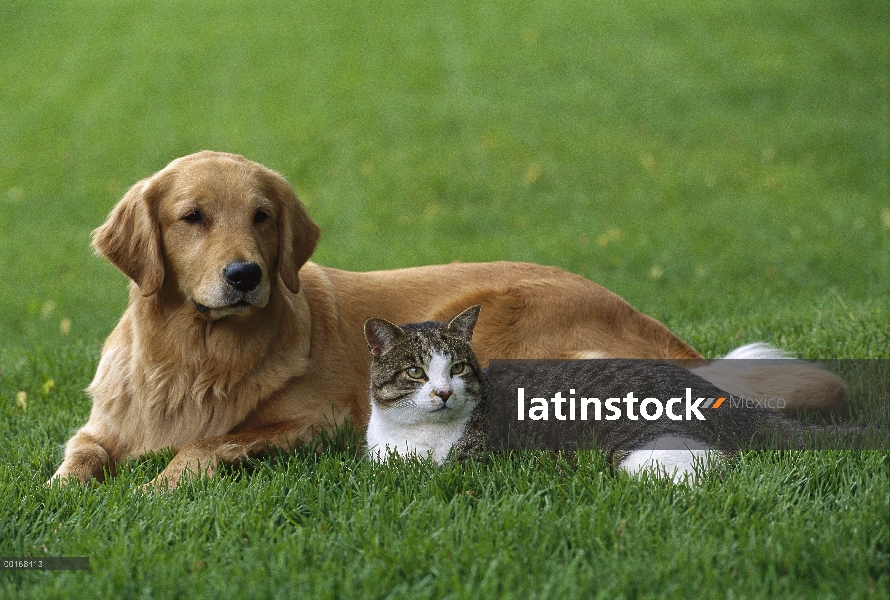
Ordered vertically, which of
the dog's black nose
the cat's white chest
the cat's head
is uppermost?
the dog's black nose

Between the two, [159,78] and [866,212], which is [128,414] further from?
[159,78]

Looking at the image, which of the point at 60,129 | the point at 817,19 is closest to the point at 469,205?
the point at 60,129

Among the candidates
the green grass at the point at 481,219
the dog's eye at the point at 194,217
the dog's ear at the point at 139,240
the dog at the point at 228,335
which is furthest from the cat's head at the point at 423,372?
the dog's ear at the point at 139,240

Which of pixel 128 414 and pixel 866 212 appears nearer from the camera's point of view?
pixel 128 414

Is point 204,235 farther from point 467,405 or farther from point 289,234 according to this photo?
point 467,405

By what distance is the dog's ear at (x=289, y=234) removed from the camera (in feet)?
14.1

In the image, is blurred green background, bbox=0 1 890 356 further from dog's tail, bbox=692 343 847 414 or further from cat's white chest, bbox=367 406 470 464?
cat's white chest, bbox=367 406 470 464

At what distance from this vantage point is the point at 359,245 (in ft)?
33.2

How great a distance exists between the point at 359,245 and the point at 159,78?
869 cm

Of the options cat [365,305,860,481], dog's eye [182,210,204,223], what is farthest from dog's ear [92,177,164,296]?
cat [365,305,860,481]

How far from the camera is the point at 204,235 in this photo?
4.00m

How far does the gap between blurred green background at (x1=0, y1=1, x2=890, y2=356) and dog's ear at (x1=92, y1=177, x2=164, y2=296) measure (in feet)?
9.64

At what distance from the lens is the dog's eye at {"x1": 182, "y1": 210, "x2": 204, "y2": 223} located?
4.02m

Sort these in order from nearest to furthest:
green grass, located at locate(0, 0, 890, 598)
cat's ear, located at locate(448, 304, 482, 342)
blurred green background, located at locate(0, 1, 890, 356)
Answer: green grass, located at locate(0, 0, 890, 598)
cat's ear, located at locate(448, 304, 482, 342)
blurred green background, located at locate(0, 1, 890, 356)
